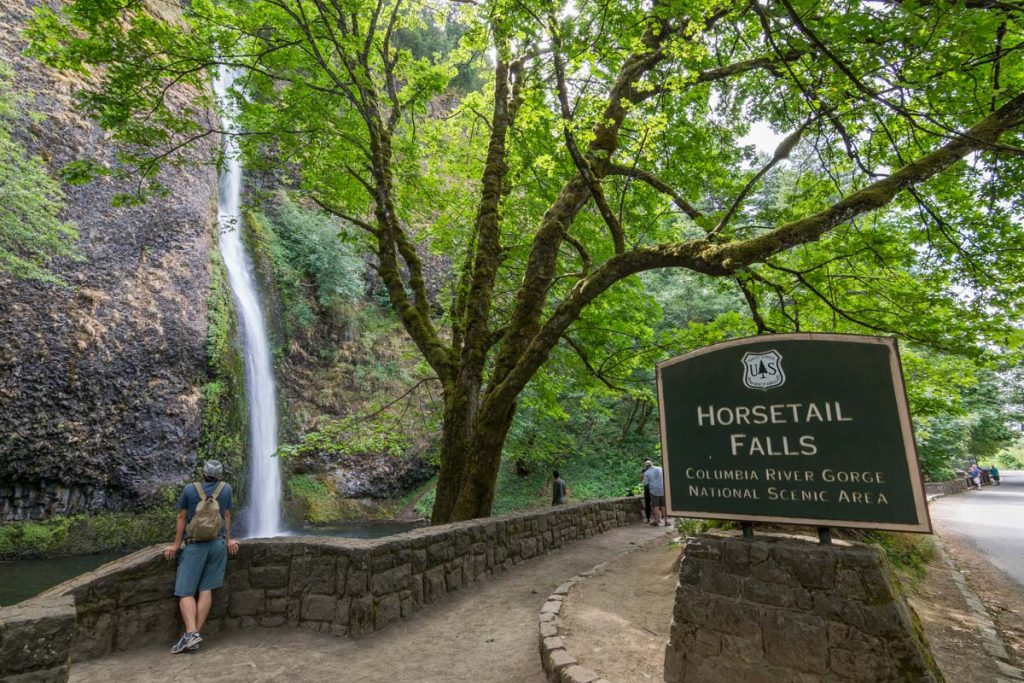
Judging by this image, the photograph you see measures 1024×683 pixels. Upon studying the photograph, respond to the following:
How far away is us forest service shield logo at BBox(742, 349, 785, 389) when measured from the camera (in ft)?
9.91

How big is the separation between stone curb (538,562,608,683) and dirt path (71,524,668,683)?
0.17m

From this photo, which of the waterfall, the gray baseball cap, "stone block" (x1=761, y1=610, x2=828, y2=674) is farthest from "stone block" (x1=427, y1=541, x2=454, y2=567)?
the waterfall

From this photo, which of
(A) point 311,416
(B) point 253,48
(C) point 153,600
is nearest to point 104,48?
(B) point 253,48

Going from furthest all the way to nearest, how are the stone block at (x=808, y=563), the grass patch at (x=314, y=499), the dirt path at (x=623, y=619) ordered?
the grass patch at (x=314, y=499)
the dirt path at (x=623, y=619)
the stone block at (x=808, y=563)

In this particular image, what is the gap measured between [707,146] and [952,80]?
3.20 meters

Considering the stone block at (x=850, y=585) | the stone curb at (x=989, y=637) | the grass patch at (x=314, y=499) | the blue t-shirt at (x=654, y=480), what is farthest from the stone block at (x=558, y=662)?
the grass patch at (x=314, y=499)

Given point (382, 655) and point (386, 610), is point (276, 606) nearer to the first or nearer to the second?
point (386, 610)

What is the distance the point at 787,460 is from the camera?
9.46ft

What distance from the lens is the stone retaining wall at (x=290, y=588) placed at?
143 inches

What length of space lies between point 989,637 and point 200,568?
7163 mm

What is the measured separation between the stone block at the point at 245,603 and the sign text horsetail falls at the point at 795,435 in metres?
3.73

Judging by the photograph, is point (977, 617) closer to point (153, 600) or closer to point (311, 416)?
point (153, 600)

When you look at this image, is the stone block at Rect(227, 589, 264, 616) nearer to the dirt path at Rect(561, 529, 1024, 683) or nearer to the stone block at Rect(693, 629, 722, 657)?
the dirt path at Rect(561, 529, 1024, 683)

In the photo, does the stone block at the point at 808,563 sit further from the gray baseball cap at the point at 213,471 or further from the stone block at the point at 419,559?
the gray baseball cap at the point at 213,471
